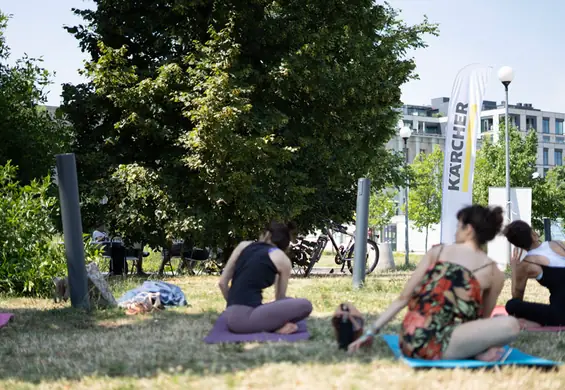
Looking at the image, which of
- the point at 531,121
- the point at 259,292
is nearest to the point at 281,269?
the point at 259,292

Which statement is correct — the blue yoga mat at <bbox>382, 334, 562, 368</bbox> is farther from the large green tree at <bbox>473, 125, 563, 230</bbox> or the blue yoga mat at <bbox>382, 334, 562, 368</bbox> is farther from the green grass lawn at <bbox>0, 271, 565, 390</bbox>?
the large green tree at <bbox>473, 125, 563, 230</bbox>

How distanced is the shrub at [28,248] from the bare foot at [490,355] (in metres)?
9.11

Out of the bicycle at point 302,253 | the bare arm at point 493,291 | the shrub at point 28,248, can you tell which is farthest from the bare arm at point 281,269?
the bicycle at point 302,253

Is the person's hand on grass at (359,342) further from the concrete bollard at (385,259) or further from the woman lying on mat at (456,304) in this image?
the concrete bollard at (385,259)

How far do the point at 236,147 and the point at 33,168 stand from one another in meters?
5.60

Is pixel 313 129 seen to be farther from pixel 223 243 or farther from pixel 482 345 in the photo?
pixel 482 345

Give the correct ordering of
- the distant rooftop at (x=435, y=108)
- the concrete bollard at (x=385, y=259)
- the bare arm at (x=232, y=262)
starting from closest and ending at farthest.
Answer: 1. the bare arm at (x=232, y=262)
2. the concrete bollard at (x=385, y=259)
3. the distant rooftop at (x=435, y=108)

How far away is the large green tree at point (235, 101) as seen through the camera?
18.8 meters

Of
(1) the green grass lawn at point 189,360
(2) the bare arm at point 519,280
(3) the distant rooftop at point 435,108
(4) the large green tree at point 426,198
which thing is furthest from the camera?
(3) the distant rooftop at point 435,108

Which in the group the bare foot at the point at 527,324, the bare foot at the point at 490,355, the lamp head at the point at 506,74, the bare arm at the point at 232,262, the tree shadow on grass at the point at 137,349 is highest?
the lamp head at the point at 506,74

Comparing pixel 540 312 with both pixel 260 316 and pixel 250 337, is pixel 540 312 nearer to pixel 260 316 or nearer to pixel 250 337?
pixel 260 316

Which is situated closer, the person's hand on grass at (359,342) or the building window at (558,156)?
the person's hand on grass at (359,342)

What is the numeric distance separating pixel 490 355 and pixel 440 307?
23.3 inches

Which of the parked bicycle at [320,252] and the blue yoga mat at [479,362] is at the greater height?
the parked bicycle at [320,252]
